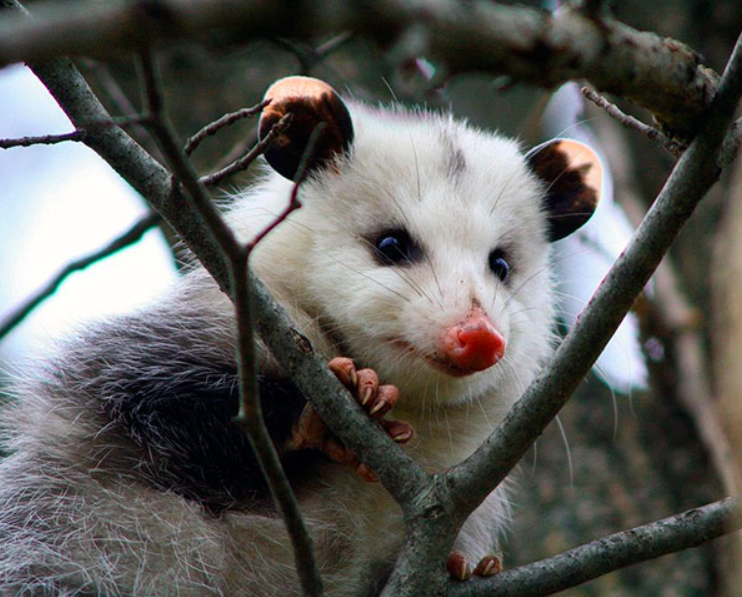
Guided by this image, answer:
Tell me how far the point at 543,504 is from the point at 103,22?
3.19 meters

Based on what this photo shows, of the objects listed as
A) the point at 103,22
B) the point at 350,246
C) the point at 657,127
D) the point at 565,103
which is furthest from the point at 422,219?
the point at 565,103

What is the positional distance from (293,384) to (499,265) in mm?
675

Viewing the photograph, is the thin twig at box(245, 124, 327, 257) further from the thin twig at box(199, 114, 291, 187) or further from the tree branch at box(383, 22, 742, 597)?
the tree branch at box(383, 22, 742, 597)

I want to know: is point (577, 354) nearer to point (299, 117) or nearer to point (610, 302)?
point (610, 302)

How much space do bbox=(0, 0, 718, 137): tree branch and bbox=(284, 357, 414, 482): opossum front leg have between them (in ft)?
2.55

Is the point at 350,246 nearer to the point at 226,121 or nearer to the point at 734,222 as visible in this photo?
the point at 226,121

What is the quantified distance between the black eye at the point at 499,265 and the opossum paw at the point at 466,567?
2.52ft

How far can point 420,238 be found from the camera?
7.74 ft

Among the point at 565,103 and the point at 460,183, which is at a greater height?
the point at 460,183

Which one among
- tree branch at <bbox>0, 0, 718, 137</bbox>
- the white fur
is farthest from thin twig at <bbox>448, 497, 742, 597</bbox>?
tree branch at <bbox>0, 0, 718, 137</bbox>

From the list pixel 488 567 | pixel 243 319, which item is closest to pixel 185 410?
pixel 488 567

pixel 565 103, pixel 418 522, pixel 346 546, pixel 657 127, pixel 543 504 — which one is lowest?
pixel 543 504

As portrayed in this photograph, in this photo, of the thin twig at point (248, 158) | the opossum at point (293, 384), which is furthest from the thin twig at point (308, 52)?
the thin twig at point (248, 158)

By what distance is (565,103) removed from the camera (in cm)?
458
